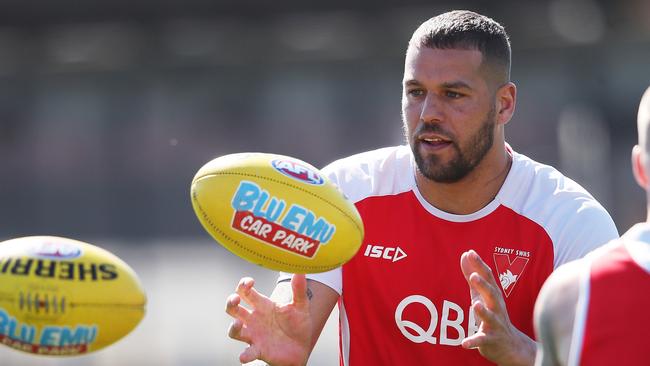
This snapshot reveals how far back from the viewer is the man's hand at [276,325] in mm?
4594

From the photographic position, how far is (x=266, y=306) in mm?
4676

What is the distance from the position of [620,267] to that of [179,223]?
17.5 meters

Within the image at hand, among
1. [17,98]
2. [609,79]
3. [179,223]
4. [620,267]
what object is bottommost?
[179,223]

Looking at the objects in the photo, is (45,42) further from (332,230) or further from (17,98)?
(332,230)

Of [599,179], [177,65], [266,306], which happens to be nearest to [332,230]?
[266,306]

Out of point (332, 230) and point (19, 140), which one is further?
point (19, 140)

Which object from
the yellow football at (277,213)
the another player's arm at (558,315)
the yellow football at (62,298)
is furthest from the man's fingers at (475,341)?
the yellow football at (62,298)

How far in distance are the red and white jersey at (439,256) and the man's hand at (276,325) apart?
262 millimetres

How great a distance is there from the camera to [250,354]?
4512 mm

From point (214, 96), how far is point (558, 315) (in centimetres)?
1876

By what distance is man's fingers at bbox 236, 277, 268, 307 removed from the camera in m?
4.60

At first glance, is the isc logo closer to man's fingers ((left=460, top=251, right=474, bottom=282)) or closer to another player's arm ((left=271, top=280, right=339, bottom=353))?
another player's arm ((left=271, top=280, right=339, bottom=353))

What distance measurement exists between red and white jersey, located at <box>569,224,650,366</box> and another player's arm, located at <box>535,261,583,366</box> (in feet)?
0.09

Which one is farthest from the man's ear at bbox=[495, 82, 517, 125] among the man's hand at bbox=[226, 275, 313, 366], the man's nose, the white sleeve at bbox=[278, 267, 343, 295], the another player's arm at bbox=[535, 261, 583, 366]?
the another player's arm at bbox=[535, 261, 583, 366]
